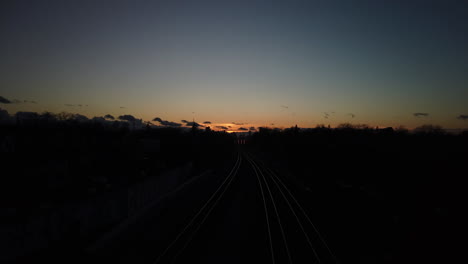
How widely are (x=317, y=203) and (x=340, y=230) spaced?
240 inches

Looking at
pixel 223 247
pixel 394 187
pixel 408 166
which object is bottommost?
pixel 223 247

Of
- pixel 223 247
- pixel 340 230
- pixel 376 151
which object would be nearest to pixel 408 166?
pixel 376 151

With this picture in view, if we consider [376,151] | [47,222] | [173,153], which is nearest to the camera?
[47,222]

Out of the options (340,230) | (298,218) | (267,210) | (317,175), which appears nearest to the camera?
(340,230)

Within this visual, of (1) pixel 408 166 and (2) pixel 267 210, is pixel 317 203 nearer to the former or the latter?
(2) pixel 267 210

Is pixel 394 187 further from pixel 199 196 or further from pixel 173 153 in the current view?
pixel 173 153

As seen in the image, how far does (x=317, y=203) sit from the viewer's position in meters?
21.1

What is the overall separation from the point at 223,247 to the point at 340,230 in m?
8.08

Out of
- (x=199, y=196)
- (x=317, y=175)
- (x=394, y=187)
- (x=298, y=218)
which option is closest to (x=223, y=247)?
(x=298, y=218)

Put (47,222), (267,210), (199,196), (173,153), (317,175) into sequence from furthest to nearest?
(173,153) < (317,175) < (199,196) < (267,210) < (47,222)

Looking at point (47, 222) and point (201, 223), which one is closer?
point (47, 222)

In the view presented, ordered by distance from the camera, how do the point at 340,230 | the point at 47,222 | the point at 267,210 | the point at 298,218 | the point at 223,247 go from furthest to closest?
1. the point at 267,210
2. the point at 298,218
3. the point at 340,230
4. the point at 223,247
5. the point at 47,222

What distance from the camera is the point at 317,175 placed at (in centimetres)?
3366

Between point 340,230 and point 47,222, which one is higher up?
point 47,222
